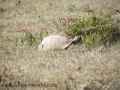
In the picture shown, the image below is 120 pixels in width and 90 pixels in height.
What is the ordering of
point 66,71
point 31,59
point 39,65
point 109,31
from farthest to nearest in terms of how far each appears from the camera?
point 109,31
point 31,59
point 39,65
point 66,71

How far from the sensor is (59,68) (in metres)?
4.75

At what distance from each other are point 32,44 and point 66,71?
7.52 ft

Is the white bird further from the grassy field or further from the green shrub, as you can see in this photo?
the green shrub

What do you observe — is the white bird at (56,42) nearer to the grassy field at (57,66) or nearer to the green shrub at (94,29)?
the grassy field at (57,66)

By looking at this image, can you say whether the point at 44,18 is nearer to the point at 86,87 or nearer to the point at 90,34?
the point at 90,34

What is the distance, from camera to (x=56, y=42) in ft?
19.6

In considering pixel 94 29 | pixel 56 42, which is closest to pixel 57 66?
pixel 56 42

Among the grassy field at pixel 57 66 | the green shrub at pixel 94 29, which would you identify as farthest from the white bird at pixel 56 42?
the green shrub at pixel 94 29

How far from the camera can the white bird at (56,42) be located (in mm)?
5926

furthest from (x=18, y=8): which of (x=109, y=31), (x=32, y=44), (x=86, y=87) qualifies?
(x=86, y=87)

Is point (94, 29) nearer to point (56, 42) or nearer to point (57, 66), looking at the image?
point (56, 42)

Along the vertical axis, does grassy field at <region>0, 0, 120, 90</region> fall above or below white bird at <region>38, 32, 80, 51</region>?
below

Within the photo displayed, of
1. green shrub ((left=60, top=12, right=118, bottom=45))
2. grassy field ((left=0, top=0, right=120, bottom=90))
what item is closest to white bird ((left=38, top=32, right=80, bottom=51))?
grassy field ((left=0, top=0, right=120, bottom=90))

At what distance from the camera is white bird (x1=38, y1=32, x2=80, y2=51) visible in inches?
233
